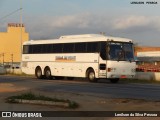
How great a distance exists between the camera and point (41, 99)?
17.9 metres

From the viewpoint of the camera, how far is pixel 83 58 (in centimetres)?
3709

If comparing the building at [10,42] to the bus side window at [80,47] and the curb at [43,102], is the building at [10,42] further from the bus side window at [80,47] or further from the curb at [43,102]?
the curb at [43,102]

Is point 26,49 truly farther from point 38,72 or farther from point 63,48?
point 63,48

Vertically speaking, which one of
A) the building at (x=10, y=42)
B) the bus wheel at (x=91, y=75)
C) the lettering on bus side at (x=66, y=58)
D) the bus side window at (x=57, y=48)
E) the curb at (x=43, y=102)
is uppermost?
the building at (x=10, y=42)

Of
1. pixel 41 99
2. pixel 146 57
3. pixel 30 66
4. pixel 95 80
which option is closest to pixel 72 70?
pixel 95 80

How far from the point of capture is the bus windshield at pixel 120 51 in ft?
115

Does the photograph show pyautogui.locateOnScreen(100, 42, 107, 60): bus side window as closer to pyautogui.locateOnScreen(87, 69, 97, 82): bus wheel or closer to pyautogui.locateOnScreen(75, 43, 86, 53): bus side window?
pyautogui.locateOnScreen(87, 69, 97, 82): bus wheel

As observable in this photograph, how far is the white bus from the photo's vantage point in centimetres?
3516

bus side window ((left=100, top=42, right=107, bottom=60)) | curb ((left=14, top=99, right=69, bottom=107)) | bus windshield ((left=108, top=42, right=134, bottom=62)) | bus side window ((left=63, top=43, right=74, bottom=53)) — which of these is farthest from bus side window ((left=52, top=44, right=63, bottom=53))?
curb ((left=14, top=99, right=69, bottom=107))

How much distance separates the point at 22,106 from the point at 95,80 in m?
19.5

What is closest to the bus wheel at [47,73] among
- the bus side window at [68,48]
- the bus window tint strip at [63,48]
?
the bus window tint strip at [63,48]

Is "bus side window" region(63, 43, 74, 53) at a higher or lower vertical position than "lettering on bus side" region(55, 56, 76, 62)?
higher

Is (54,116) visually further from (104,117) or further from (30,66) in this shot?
(30,66)

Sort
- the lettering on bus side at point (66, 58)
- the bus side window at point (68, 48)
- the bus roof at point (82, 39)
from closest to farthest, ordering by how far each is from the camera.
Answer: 1. the bus roof at point (82, 39)
2. the lettering on bus side at point (66, 58)
3. the bus side window at point (68, 48)
